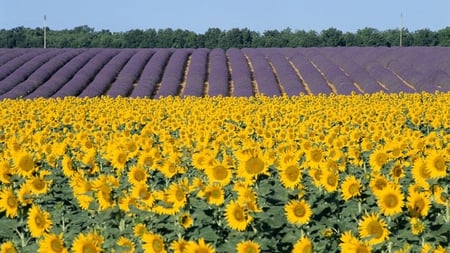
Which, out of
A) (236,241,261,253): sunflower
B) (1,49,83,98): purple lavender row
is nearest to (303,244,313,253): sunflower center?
(236,241,261,253): sunflower

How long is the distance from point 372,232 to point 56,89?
31385 millimetres

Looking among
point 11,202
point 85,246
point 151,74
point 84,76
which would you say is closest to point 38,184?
point 11,202

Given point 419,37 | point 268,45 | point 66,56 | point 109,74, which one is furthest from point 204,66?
point 419,37

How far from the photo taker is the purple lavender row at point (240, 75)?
33300 mm

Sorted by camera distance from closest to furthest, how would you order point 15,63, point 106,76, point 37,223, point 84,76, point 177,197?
point 37,223 < point 177,197 < point 84,76 < point 106,76 < point 15,63

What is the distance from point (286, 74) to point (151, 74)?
7.12 meters

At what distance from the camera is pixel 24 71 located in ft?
128

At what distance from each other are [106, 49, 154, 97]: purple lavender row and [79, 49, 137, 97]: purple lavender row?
1.17ft

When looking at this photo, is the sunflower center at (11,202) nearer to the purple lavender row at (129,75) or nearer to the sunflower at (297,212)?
the sunflower at (297,212)

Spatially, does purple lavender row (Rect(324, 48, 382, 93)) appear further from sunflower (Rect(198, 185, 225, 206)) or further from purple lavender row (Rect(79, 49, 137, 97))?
sunflower (Rect(198, 185, 225, 206))

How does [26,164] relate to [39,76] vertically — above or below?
above

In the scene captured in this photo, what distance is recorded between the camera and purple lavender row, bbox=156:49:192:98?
34.0 m

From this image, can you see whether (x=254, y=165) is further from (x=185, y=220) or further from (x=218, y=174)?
(x=185, y=220)

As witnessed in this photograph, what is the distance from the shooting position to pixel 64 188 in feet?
24.0
